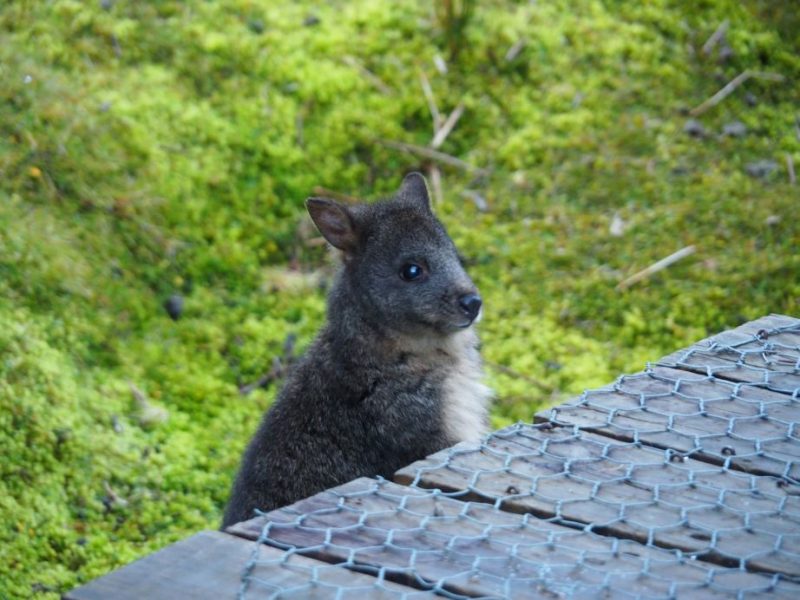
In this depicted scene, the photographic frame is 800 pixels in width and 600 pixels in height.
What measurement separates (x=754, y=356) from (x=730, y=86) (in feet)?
16.6

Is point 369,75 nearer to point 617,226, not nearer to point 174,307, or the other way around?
point 617,226

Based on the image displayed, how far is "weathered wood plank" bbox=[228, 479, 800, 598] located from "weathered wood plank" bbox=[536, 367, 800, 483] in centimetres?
63

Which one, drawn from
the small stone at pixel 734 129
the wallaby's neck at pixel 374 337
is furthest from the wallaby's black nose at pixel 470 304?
the small stone at pixel 734 129

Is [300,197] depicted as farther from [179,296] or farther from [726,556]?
[726,556]

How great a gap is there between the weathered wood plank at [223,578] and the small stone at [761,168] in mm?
6248

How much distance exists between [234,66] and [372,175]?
1378 millimetres

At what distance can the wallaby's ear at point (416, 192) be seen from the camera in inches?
205

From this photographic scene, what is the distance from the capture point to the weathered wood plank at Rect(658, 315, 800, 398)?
3.69 metres

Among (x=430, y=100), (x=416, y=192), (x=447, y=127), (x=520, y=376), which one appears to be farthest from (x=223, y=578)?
(x=430, y=100)

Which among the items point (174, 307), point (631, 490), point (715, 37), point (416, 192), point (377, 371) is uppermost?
point (416, 192)

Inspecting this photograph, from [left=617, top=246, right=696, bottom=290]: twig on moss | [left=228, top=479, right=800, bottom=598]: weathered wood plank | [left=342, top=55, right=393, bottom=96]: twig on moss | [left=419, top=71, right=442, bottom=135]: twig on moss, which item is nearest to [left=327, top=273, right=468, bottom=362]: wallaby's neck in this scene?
[left=228, top=479, right=800, bottom=598]: weathered wood plank

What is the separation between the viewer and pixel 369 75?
8.43 metres

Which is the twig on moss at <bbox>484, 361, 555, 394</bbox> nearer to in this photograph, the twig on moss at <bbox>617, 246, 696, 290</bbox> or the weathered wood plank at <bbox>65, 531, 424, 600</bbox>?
the twig on moss at <bbox>617, 246, 696, 290</bbox>

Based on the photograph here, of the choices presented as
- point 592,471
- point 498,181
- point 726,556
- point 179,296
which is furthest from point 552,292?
point 726,556
